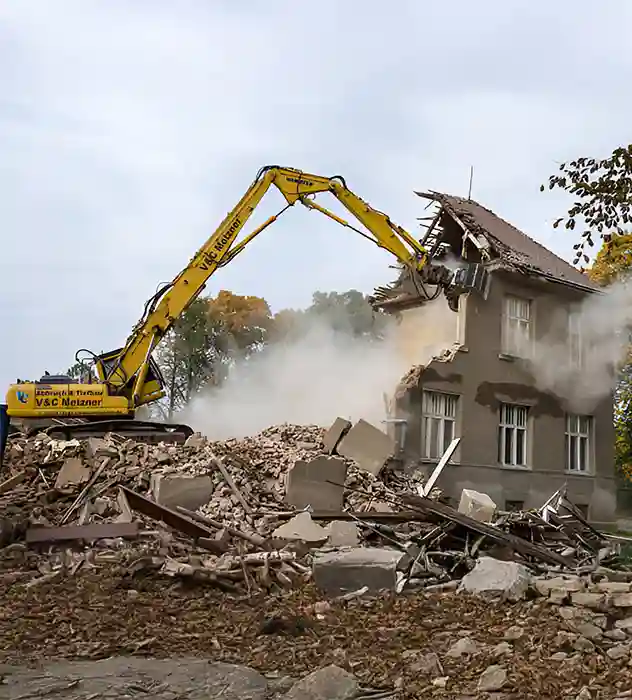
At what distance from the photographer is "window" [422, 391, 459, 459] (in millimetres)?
19703

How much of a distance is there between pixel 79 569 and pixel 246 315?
1120 inches

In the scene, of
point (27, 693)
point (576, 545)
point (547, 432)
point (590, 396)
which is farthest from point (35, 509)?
point (590, 396)

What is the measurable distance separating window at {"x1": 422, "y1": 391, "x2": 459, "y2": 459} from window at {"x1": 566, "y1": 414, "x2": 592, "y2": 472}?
14.7 feet

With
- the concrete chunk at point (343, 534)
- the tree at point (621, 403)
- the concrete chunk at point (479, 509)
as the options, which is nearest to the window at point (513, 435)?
the tree at point (621, 403)

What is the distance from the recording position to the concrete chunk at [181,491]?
12000 mm

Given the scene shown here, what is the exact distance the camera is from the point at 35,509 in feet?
37.3

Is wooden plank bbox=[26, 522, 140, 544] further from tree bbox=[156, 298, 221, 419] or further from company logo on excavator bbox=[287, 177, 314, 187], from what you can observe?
tree bbox=[156, 298, 221, 419]

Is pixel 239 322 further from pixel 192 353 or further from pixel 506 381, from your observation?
pixel 506 381

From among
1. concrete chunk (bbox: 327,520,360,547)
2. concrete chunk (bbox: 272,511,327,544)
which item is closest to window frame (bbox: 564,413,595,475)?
concrete chunk (bbox: 327,520,360,547)

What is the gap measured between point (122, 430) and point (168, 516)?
16.8 ft

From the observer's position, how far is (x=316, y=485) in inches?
538

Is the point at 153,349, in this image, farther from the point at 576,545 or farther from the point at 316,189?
the point at 576,545

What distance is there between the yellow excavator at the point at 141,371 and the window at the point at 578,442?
9643mm

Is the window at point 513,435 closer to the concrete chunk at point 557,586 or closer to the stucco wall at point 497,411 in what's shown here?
the stucco wall at point 497,411
